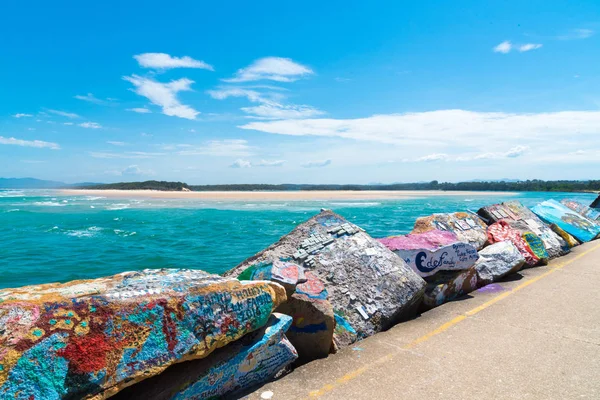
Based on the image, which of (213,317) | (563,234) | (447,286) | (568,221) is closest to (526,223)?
(563,234)

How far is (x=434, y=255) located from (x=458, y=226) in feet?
9.58

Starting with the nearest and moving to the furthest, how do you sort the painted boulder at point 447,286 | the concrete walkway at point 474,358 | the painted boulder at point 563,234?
the concrete walkway at point 474,358, the painted boulder at point 447,286, the painted boulder at point 563,234

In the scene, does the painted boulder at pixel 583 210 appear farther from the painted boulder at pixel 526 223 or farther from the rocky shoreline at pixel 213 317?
the rocky shoreline at pixel 213 317

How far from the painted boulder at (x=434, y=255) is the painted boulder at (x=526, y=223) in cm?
390

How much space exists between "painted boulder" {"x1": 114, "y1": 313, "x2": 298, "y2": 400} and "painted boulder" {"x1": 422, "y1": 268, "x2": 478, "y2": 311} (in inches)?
106

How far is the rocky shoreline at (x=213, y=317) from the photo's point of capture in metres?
2.31

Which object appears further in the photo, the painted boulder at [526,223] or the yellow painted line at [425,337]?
the painted boulder at [526,223]

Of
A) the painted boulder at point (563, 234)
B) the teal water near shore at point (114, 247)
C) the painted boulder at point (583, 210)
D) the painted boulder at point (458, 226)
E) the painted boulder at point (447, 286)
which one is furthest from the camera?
the painted boulder at point (583, 210)

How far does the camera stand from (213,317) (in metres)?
2.90

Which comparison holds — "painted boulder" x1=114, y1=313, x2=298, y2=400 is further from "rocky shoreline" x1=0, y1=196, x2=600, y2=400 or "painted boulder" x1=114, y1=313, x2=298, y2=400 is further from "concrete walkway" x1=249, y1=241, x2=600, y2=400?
"concrete walkway" x1=249, y1=241, x2=600, y2=400

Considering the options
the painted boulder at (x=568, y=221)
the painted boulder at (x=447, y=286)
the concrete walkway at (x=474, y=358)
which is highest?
the painted boulder at (x=568, y=221)

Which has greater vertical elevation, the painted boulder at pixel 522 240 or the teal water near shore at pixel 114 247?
the painted boulder at pixel 522 240

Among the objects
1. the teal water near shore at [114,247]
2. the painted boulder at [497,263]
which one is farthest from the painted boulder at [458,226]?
the teal water near shore at [114,247]

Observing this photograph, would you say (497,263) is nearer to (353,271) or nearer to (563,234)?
(353,271)
